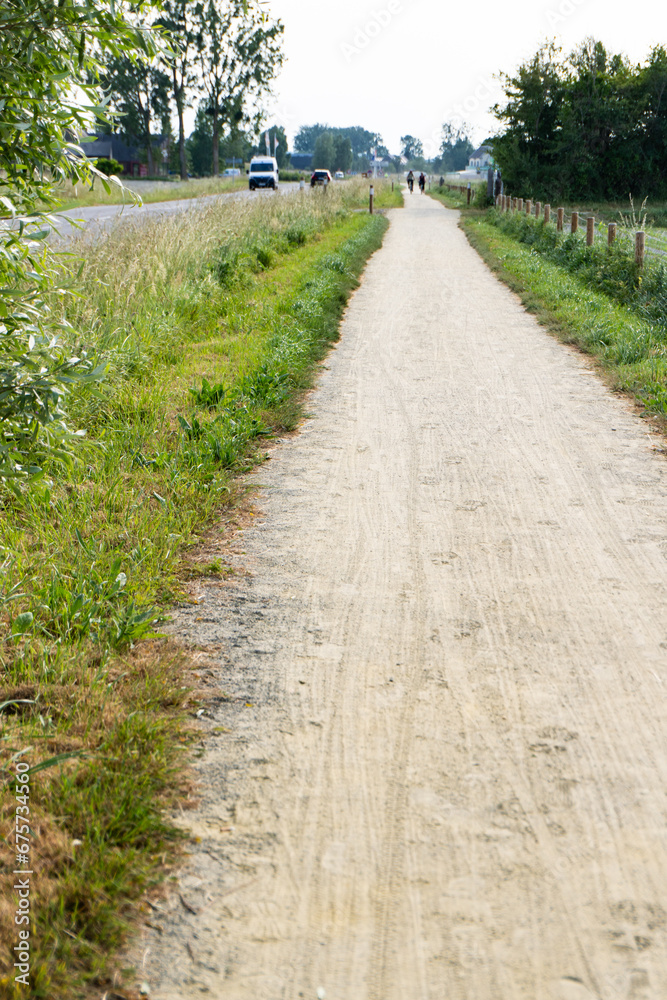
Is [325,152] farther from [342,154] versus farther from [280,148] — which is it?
[280,148]

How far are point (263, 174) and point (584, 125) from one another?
18.8m

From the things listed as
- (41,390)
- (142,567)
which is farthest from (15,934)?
(142,567)

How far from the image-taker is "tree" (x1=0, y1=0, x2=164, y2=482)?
2879mm

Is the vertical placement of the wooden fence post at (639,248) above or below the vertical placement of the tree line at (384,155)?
below

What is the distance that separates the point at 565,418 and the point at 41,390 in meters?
5.14

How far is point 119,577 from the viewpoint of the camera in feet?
12.8

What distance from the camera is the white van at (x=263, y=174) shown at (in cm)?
4938

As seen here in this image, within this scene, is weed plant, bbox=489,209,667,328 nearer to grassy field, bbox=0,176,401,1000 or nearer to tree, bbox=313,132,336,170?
grassy field, bbox=0,176,401,1000

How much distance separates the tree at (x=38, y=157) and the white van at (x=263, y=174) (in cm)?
4811

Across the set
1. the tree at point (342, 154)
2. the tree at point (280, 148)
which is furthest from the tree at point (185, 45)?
the tree at point (342, 154)

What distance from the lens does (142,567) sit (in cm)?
425

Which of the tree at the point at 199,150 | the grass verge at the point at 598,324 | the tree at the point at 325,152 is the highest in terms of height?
the tree at the point at 325,152

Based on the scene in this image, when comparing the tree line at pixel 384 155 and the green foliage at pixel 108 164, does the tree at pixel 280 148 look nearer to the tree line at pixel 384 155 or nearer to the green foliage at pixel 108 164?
the tree line at pixel 384 155

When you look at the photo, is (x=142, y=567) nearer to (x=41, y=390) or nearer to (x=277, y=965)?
(x=41, y=390)
